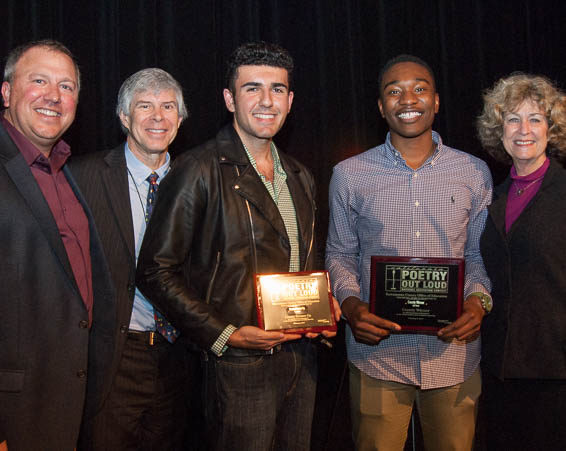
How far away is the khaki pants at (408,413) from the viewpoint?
2406mm

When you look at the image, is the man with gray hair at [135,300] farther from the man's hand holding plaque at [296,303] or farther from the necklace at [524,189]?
the necklace at [524,189]

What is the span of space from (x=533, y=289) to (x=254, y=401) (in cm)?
131

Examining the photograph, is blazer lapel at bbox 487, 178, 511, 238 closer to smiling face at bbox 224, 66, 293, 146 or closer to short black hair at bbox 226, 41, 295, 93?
smiling face at bbox 224, 66, 293, 146

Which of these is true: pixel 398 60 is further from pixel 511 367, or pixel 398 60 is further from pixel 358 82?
pixel 511 367

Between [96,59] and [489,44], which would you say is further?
[489,44]

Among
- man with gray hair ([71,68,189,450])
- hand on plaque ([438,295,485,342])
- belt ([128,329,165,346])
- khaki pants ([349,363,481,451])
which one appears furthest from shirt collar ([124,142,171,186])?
hand on plaque ([438,295,485,342])

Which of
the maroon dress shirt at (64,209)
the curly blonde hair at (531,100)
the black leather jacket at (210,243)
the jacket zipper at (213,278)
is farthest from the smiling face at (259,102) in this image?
the curly blonde hair at (531,100)

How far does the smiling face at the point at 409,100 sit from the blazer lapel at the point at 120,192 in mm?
1381

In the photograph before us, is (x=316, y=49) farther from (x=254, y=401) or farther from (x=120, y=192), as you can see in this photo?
(x=254, y=401)

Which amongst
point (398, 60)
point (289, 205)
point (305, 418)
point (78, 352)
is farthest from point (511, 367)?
point (78, 352)

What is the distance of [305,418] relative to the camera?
232cm

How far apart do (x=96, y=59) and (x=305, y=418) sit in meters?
2.52

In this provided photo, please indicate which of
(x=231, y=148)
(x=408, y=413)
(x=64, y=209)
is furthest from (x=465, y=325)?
(x=64, y=209)

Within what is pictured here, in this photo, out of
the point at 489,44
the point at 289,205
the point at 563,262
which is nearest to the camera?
the point at 563,262
